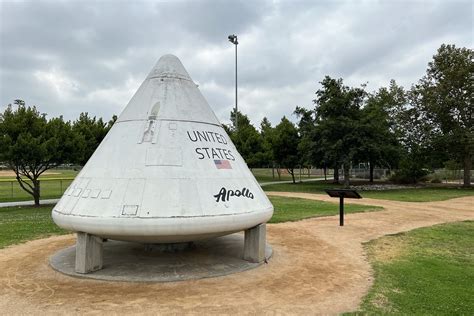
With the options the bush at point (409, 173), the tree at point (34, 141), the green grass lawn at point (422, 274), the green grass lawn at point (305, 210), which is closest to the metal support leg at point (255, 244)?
the green grass lawn at point (422, 274)

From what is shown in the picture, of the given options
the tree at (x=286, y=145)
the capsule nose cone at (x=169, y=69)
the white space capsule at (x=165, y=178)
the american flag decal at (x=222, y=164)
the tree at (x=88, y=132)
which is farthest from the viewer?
the tree at (x=286, y=145)

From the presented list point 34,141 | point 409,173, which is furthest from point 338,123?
point 34,141

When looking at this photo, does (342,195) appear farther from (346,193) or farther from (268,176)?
(268,176)

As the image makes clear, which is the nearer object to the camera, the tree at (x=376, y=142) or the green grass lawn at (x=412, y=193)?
the green grass lawn at (x=412, y=193)

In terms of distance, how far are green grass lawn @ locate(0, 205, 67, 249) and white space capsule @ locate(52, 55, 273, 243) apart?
527 cm

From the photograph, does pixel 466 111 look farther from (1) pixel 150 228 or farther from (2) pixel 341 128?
(1) pixel 150 228

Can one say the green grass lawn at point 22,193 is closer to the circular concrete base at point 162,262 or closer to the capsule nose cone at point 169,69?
the circular concrete base at point 162,262

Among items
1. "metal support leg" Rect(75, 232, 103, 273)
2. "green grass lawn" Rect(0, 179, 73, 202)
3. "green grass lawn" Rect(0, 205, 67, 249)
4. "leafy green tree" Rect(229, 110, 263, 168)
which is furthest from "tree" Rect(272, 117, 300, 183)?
"metal support leg" Rect(75, 232, 103, 273)

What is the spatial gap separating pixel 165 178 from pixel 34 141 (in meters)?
16.5

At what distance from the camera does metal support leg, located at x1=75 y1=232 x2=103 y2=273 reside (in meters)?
8.68

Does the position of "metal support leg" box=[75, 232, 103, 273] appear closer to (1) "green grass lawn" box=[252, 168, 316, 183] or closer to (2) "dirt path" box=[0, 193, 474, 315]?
(2) "dirt path" box=[0, 193, 474, 315]

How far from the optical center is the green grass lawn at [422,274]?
7.04 metres

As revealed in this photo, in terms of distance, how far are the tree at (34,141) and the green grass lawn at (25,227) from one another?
10.7 ft

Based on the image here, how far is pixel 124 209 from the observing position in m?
8.25
